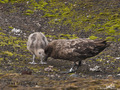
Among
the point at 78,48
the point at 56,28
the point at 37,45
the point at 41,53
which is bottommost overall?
the point at 41,53

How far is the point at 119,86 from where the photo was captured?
6.43 metres

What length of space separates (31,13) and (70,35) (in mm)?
7246

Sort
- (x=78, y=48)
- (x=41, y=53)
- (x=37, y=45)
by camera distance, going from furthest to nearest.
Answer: (x=37, y=45)
(x=41, y=53)
(x=78, y=48)

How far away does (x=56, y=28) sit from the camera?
76.8 feet

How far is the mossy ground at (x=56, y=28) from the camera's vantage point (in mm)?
12445

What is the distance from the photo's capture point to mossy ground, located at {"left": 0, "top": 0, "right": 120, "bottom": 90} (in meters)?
12.4

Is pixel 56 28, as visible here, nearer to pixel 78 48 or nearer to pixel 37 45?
pixel 37 45

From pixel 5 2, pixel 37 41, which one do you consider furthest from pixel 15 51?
pixel 5 2

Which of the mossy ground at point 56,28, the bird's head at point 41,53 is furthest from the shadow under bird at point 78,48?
the bird's head at point 41,53

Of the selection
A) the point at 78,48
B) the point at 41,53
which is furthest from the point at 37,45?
the point at 78,48

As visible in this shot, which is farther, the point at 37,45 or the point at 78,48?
the point at 37,45

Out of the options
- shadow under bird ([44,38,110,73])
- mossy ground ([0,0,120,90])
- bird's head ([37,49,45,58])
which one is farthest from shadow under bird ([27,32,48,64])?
shadow under bird ([44,38,110,73])

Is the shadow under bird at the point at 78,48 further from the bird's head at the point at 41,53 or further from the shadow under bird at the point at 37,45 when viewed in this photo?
the shadow under bird at the point at 37,45

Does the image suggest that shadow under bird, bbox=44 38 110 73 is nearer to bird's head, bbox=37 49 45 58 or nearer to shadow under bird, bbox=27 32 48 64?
bird's head, bbox=37 49 45 58
